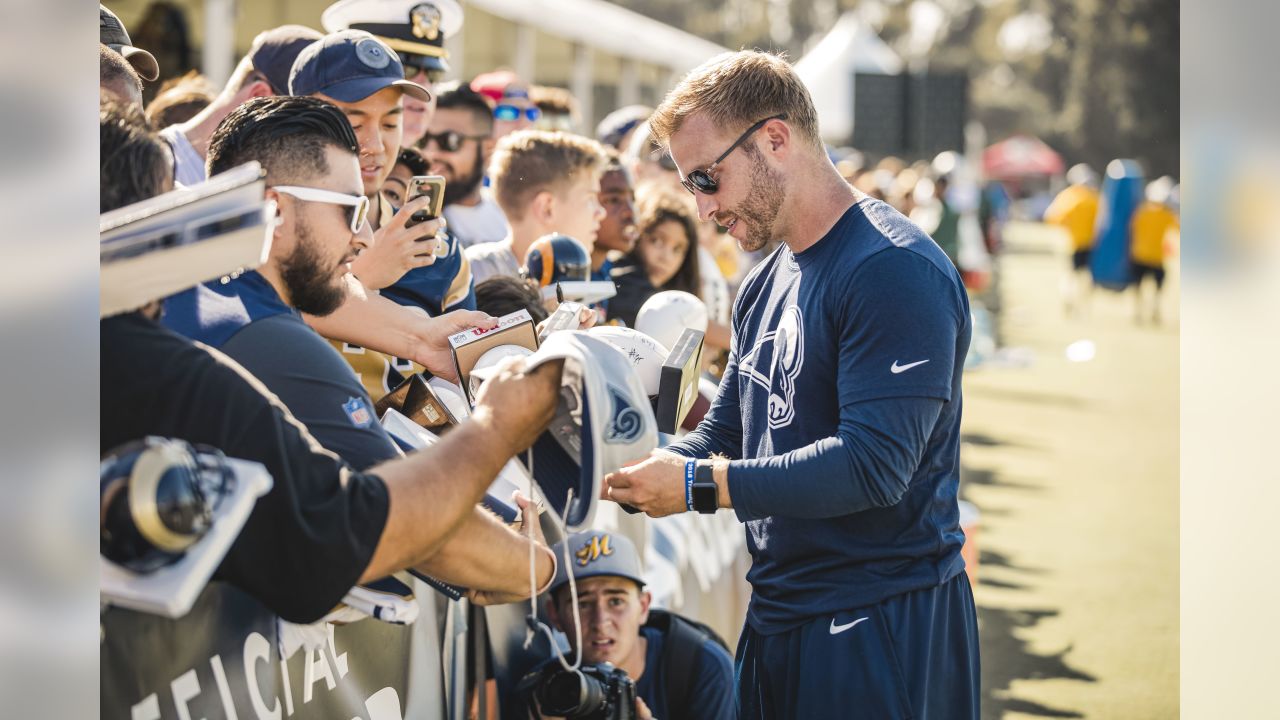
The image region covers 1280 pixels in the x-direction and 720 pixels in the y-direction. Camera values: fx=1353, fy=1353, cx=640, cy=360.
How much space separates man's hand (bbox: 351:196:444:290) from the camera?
3.52 metres

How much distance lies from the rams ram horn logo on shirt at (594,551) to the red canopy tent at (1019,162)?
238 feet

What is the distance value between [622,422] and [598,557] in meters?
1.97

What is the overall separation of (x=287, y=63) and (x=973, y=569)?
4.52m

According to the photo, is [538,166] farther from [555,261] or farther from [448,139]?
[448,139]

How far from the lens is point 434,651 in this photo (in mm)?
3318

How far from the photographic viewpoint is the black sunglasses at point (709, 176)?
310 centimetres

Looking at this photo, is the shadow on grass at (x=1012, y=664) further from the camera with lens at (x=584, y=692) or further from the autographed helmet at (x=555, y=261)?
the autographed helmet at (x=555, y=261)

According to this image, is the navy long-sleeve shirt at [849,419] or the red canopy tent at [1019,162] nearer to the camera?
the navy long-sleeve shirt at [849,419]

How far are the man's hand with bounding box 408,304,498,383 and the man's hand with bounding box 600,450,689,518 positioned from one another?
697 millimetres

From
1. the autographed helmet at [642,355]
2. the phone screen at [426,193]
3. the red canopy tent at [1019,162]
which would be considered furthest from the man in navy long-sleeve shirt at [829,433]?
the red canopy tent at [1019,162]

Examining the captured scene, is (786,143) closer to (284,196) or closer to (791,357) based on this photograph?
(791,357)

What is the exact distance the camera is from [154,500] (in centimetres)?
187

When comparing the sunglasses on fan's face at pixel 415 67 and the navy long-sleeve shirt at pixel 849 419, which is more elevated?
the sunglasses on fan's face at pixel 415 67
